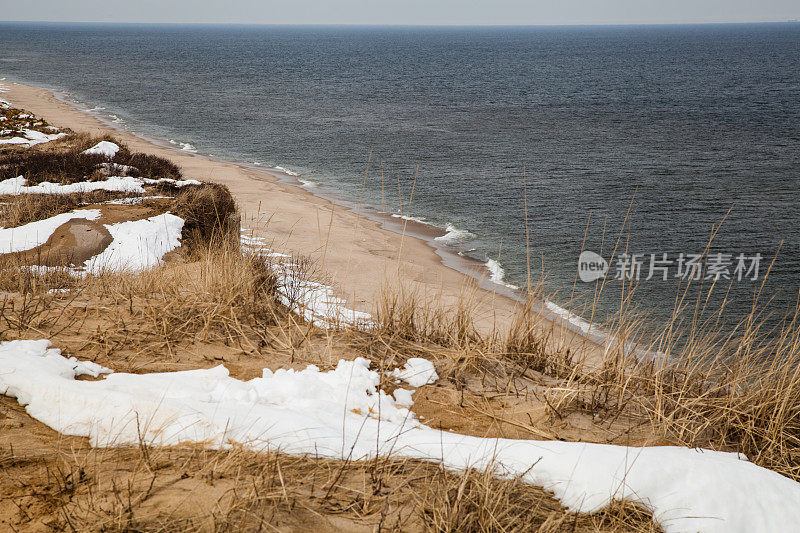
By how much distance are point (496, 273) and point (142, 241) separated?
24.4ft

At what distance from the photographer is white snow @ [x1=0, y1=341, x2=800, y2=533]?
8.87ft

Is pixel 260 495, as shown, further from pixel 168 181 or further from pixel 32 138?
pixel 32 138

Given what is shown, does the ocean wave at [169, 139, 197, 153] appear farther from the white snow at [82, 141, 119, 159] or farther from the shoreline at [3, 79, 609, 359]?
the white snow at [82, 141, 119, 159]

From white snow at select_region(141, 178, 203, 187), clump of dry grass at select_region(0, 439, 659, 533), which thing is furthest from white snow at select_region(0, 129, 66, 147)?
clump of dry grass at select_region(0, 439, 659, 533)

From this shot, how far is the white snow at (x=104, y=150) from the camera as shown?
15.1m

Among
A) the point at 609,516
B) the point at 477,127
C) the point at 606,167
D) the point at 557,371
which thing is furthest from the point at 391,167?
the point at 609,516

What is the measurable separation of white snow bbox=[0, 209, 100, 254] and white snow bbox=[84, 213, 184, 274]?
771 mm

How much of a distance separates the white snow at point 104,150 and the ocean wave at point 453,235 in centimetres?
927

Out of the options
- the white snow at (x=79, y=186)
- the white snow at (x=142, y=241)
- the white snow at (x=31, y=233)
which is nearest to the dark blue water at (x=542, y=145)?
the white snow at (x=142, y=241)

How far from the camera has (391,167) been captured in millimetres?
23562

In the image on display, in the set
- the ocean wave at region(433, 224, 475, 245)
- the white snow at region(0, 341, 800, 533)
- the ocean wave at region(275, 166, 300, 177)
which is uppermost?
the white snow at region(0, 341, 800, 533)

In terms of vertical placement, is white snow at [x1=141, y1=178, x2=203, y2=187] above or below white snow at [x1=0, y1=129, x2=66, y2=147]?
below

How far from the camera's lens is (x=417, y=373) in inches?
155

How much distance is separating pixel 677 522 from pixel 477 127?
31.6 metres
